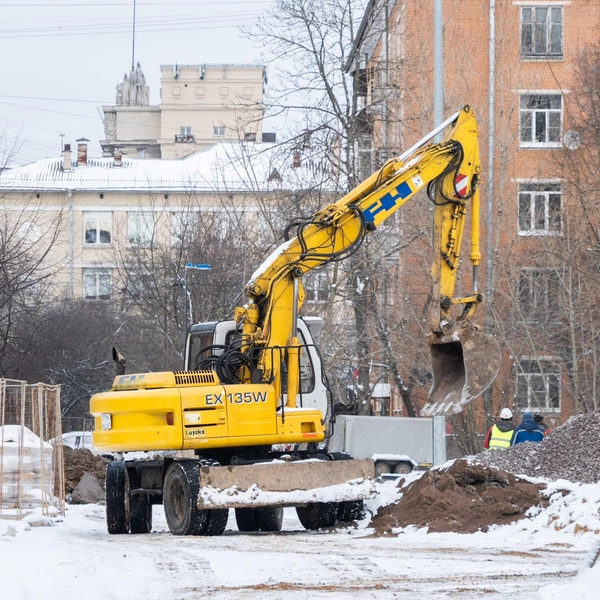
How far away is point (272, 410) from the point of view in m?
14.4

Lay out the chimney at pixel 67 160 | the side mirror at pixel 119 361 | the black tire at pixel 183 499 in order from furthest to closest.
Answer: the chimney at pixel 67 160, the side mirror at pixel 119 361, the black tire at pixel 183 499

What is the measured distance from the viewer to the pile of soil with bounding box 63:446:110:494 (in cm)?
2489

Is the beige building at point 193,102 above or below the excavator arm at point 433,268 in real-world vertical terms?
above

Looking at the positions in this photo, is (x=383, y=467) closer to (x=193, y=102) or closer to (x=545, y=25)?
(x=545, y=25)

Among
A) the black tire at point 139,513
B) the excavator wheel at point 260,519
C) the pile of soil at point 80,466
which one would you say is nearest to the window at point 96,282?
the pile of soil at point 80,466

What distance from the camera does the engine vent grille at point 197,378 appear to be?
14.5 metres

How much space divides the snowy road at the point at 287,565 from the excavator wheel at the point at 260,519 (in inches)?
59.8

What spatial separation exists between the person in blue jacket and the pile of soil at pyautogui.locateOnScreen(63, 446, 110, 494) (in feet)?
32.0

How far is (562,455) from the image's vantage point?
15781 mm

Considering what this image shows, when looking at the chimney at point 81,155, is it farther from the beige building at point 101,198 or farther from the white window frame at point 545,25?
the white window frame at point 545,25

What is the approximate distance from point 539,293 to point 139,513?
54.0 ft

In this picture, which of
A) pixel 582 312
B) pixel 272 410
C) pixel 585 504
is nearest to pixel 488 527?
pixel 585 504

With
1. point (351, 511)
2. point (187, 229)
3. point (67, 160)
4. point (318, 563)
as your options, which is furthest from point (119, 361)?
point (67, 160)

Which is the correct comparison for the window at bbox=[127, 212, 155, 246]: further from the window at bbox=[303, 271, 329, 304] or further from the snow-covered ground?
the snow-covered ground
